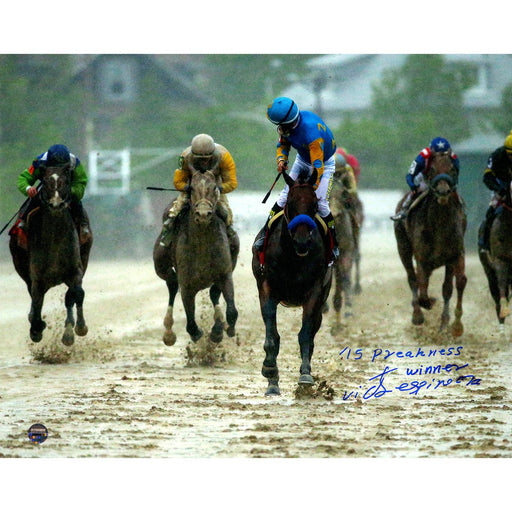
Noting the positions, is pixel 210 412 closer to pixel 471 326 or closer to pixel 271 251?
pixel 271 251

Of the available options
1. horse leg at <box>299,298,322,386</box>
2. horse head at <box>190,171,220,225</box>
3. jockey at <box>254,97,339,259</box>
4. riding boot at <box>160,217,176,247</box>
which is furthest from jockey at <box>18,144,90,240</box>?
horse leg at <box>299,298,322,386</box>

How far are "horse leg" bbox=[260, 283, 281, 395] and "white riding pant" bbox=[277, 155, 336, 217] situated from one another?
78 cm

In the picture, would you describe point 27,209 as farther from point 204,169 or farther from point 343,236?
point 343,236

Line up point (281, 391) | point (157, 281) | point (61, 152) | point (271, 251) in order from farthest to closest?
point (157, 281) → point (61, 152) → point (281, 391) → point (271, 251)

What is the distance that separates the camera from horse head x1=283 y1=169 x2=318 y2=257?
27.1ft

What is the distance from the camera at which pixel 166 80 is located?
102 feet

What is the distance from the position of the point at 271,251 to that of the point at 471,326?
678 cm

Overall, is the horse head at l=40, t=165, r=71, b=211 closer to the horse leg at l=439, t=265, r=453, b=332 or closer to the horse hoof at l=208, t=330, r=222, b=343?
the horse hoof at l=208, t=330, r=222, b=343

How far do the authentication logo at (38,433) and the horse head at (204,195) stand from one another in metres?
2.83

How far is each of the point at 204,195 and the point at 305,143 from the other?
5.23ft

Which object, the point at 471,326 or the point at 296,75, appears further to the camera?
the point at 296,75

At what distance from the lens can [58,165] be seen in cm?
1052

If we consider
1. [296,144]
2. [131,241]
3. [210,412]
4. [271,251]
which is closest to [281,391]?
[210,412]
